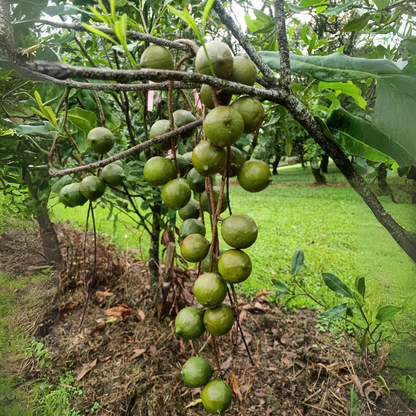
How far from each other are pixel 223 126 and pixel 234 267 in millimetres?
319

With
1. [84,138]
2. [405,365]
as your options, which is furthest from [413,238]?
[84,138]

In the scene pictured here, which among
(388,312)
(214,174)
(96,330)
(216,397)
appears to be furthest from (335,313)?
(96,330)

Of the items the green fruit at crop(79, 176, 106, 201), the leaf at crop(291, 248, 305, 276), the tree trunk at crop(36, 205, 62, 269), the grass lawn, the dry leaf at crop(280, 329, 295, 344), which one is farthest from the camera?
the tree trunk at crop(36, 205, 62, 269)

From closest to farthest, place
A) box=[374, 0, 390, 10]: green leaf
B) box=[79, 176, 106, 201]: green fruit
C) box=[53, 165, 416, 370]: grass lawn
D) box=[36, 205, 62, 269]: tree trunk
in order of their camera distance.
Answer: box=[79, 176, 106, 201]: green fruit < box=[374, 0, 390, 10]: green leaf < box=[53, 165, 416, 370]: grass lawn < box=[36, 205, 62, 269]: tree trunk

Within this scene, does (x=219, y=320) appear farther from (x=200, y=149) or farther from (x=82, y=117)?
(x=82, y=117)

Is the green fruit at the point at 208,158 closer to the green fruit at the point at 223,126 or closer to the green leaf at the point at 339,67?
the green fruit at the point at 223,126

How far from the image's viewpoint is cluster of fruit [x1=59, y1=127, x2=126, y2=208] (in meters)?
0.90

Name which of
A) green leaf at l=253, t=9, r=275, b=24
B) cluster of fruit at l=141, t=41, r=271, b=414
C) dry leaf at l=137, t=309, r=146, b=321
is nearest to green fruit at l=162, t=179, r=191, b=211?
cluster of fruit at l=141, t=41, r=271, b=414

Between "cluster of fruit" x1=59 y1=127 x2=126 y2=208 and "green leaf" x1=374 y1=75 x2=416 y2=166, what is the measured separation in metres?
0.79

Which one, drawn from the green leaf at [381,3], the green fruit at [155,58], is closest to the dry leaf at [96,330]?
the green fruit at [155,58]

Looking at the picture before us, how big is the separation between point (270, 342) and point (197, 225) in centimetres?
181

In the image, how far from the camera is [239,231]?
0.69m

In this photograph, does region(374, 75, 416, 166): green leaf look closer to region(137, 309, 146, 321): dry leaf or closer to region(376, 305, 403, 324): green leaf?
region(376, 305, 403, 324): green leaf

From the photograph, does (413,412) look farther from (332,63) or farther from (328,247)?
(328,247)
